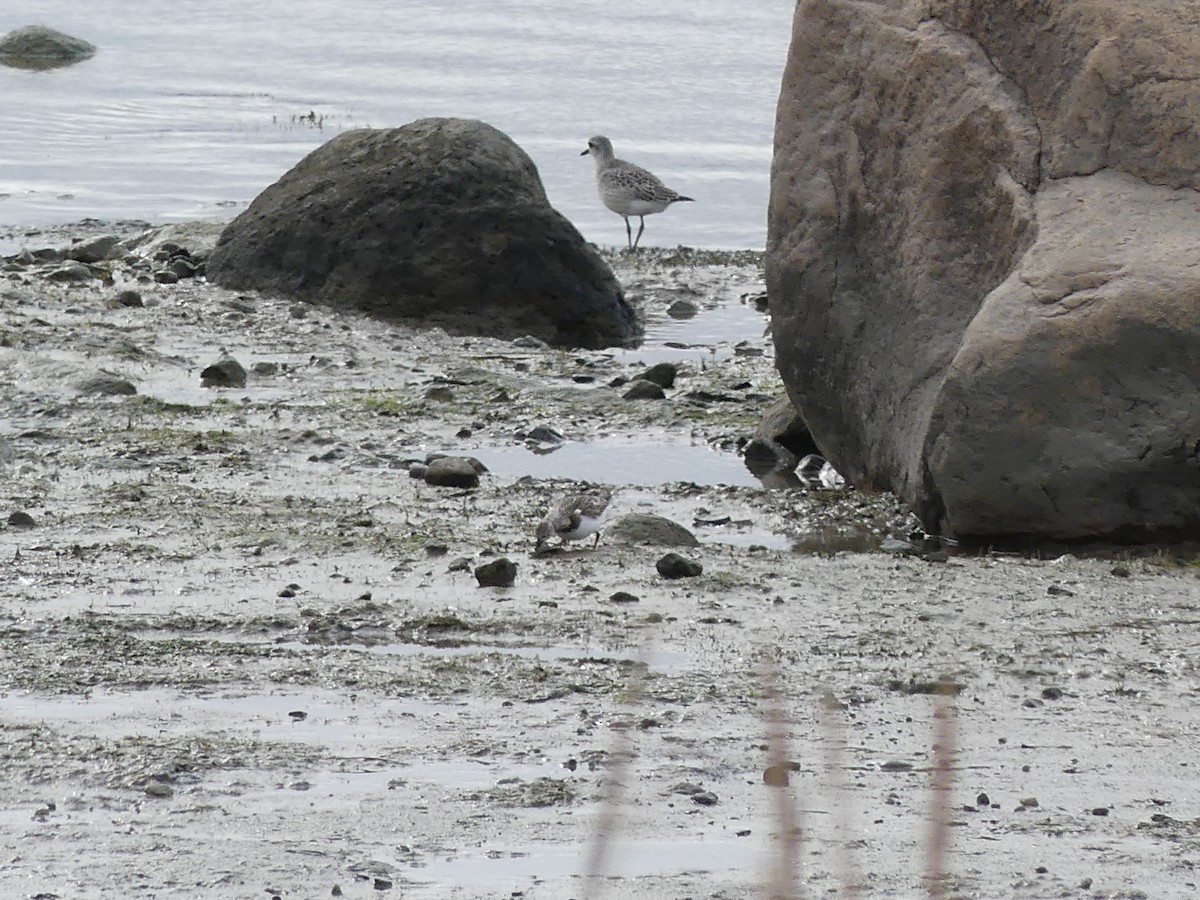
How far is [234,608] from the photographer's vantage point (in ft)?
19.4

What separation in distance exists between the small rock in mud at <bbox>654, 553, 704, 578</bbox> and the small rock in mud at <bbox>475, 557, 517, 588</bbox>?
1.72 feet

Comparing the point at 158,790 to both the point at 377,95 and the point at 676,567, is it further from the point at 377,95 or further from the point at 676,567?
the point at 377,95

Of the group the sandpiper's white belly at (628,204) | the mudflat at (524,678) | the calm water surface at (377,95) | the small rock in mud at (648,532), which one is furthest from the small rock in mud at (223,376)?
the calm water surface at (377,95)

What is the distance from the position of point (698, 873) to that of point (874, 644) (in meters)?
1.88

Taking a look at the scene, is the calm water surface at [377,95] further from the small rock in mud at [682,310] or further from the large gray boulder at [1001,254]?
the large gray boulder at [1001,254]

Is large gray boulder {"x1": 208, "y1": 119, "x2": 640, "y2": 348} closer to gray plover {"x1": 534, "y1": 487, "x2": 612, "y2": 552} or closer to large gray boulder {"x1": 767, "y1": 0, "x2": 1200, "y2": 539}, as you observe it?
large gray boulder {"x1": 767, "y1": 0, "x2": 1200, "y2": 539}

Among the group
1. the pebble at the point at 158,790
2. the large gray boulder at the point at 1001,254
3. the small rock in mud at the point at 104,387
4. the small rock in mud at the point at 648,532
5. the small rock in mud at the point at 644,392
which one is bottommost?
A: the small rock in mud at the point at 104,387

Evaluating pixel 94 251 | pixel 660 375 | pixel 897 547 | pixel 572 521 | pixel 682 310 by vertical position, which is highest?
pixel 572 521

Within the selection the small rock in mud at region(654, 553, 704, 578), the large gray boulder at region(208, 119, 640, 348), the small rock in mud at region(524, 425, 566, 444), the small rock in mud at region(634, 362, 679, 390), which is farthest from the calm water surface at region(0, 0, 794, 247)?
the small rock in mud at region(654, 553, 704, 578)

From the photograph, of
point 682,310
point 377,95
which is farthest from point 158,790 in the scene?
point 377,95

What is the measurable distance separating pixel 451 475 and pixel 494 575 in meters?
1.66

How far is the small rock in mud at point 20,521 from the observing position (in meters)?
6.75

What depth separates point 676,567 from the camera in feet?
20.9

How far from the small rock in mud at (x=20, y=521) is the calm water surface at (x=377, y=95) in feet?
30.7
